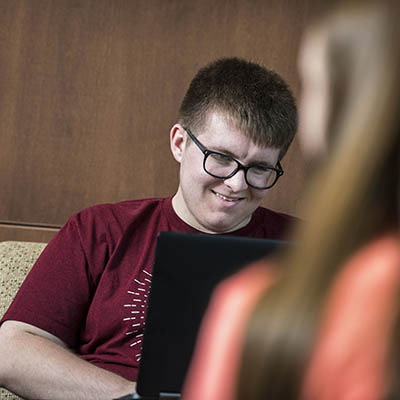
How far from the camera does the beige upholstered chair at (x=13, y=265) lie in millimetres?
1585

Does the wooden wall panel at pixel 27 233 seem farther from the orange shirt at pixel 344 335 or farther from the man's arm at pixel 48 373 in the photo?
the orange shirt at pixel 344 335

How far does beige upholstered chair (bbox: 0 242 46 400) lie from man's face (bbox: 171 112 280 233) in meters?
0.38

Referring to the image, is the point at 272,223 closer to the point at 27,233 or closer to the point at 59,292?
the point at 59,292

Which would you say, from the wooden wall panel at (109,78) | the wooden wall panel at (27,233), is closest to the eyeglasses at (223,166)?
the wooden wall panel at (109,78)

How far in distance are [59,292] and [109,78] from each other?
79cm

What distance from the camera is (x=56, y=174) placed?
2012mm

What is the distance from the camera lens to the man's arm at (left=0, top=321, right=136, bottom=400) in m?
1.27

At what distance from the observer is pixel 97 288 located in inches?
58.1

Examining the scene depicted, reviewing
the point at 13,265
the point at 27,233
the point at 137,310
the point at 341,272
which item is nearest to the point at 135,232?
the point at 137,310

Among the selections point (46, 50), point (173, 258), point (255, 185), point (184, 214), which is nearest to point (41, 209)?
point (46, 50)

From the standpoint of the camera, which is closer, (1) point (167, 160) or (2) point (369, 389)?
(2) point (369, 389)

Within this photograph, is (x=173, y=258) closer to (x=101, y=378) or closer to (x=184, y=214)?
(x=101, y=378)

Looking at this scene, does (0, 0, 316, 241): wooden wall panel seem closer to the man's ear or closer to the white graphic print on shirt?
the man's ear

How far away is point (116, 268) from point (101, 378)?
0.28 meters
